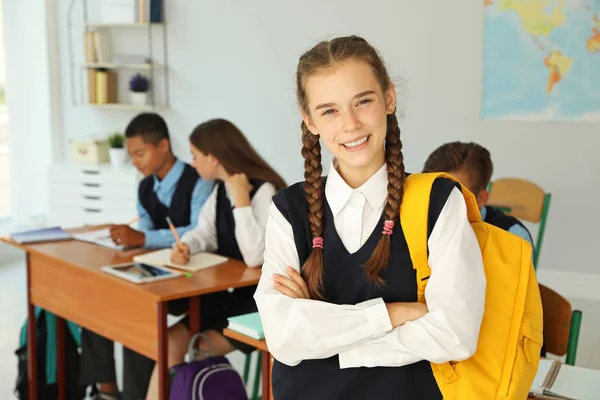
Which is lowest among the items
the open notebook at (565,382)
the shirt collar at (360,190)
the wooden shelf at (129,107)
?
the open notebook at (565,382)

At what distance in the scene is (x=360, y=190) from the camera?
5.11 ft

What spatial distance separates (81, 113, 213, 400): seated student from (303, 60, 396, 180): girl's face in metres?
1.92

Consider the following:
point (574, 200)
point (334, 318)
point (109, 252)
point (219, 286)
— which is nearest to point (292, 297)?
point (334, 318)

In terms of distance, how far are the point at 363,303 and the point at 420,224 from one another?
0.18 metres

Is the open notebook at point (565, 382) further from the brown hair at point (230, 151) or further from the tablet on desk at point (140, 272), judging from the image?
the brown hair at point (230, 151)

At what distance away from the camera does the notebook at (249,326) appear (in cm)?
224

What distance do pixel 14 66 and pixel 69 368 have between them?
3.60 meters

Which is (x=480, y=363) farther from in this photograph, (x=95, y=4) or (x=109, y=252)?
(x=95, y=4)

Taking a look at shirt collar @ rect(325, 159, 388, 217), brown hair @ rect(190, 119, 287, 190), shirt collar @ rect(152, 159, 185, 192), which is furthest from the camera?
shirt collar @ rect(152, 159, 185, 192)

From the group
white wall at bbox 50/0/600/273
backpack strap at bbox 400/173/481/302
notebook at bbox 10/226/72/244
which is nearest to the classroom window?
white wall at bbox 50/0/600/273

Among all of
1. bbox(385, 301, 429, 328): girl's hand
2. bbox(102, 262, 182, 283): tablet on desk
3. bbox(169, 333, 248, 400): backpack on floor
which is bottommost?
bbox(169, 333, 248, 400): backpack on floor

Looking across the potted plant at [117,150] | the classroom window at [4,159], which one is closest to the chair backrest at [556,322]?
the potted plant at [117,150]

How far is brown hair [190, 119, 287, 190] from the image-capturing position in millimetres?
3252

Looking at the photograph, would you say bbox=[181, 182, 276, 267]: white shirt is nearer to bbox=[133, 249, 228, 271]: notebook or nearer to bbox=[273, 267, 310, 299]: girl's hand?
bbox=[133, 249, 228, 271]: notebook
